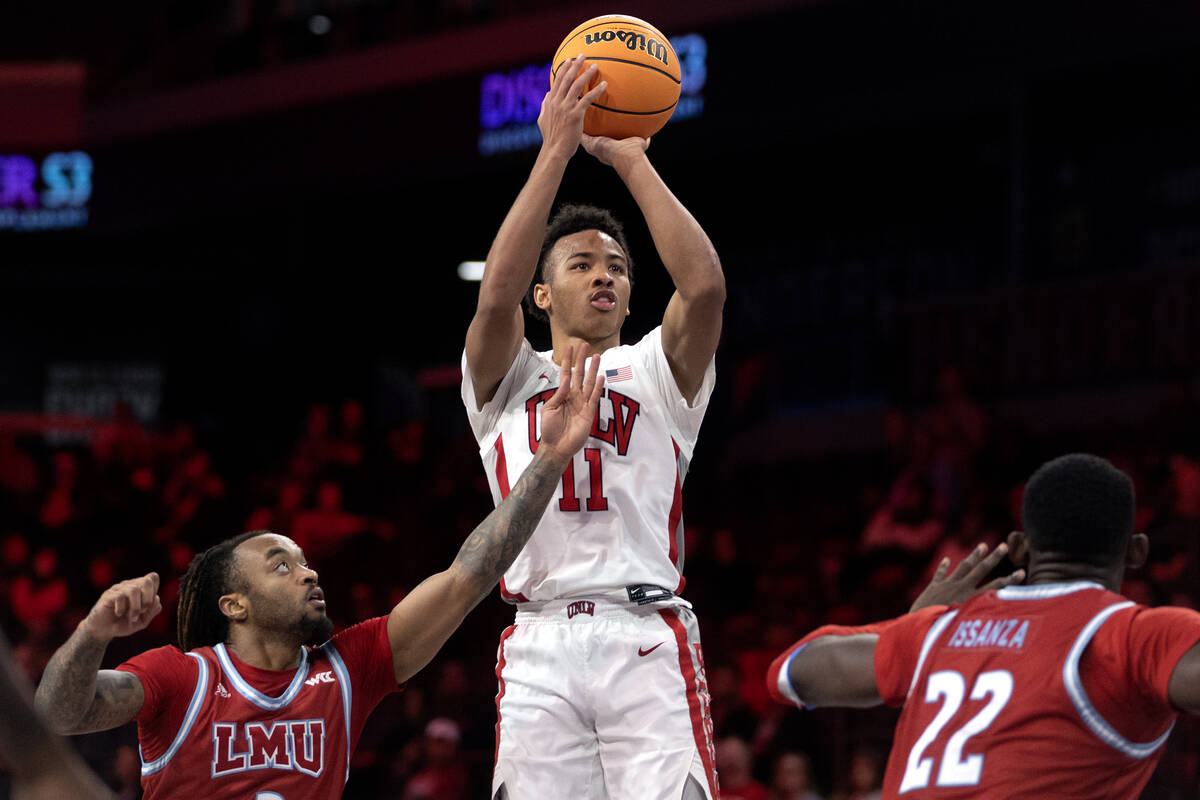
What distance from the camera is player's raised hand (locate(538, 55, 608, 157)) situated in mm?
3764

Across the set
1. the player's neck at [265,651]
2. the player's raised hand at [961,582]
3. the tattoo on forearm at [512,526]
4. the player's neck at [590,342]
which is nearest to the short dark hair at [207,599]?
the player's neck at [265,651]

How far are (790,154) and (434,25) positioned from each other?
3414mm

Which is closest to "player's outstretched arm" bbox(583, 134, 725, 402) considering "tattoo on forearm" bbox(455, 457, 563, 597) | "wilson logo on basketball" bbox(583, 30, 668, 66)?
"wilson logo on basketball" bbox(583, 30, 668, 66)

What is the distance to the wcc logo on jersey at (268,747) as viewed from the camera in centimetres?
348

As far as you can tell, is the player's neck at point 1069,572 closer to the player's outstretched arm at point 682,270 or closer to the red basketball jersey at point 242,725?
the player's outstretched arm at point 682,270

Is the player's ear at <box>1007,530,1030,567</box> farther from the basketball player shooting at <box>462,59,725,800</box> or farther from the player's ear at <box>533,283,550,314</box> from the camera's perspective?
the player's ear at <box>533,283,550,314</box>

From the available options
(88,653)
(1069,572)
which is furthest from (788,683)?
(88,653)

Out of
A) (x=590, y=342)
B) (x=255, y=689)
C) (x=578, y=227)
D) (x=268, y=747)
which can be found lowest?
(x=268, y=747)

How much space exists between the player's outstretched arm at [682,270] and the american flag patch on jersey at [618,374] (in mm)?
107

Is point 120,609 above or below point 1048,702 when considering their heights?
above

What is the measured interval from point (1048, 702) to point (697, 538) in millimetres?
8197

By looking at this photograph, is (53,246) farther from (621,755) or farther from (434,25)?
(621,755)

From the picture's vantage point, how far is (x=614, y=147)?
390cm

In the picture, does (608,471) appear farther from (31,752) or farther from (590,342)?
(31,752)
